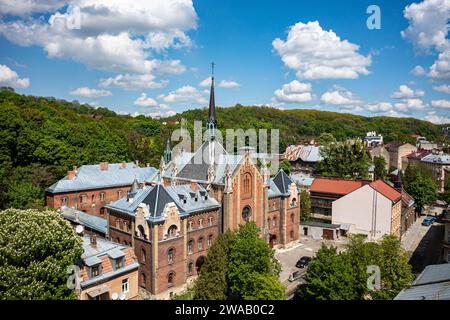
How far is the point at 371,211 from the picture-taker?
52.0 m

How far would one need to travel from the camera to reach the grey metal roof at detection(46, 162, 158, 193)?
47.9 meters

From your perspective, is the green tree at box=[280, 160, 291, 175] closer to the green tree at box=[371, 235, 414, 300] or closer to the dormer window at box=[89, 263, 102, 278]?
the green tree at box=[371, 235, 414, 300]

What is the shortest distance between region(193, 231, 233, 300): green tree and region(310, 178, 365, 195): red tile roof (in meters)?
32.0

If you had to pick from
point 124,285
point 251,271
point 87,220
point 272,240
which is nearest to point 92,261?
point 124,285

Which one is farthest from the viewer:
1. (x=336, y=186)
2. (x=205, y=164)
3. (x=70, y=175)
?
(x=336, y=186)

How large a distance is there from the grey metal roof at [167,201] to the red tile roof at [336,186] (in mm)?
27157

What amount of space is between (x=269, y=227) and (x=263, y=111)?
145254 millimetres

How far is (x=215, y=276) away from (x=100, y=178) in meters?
30.2

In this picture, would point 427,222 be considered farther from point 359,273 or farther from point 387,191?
point 359,273

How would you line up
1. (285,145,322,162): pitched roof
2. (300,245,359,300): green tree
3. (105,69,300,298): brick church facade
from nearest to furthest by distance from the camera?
1. (300,245,359,300): green tree
2. (105,69,300,298): brick church facade
3. (285,145,322,162): pitched roof

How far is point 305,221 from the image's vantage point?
56.5 meters

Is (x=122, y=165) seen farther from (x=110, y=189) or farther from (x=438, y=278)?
(x=438, y=278)

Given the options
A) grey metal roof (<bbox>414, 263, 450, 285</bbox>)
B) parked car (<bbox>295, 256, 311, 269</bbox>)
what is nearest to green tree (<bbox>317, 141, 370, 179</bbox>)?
parked car (<bbox>295, 256, 311, 269</bbox>)

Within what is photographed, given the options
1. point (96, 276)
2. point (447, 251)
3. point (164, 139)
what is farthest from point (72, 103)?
point (447, 251)
